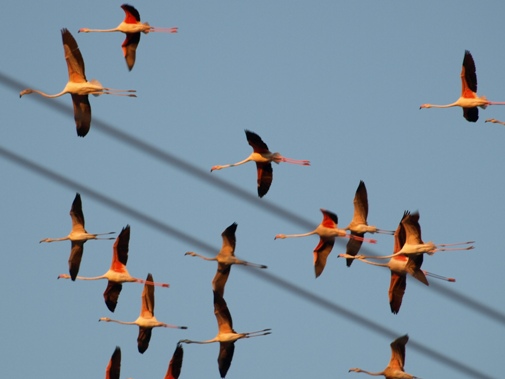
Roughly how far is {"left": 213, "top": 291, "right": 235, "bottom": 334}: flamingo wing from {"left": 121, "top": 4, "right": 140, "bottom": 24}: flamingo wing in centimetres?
865

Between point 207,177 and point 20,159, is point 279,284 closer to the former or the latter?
point 207,177

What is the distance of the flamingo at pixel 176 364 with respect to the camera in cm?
3875

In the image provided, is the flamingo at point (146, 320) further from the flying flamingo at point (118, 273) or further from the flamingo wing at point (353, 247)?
the flamingo wing at point (353, 247)

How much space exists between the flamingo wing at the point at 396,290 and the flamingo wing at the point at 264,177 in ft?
15.3

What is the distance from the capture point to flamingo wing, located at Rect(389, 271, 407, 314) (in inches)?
1452

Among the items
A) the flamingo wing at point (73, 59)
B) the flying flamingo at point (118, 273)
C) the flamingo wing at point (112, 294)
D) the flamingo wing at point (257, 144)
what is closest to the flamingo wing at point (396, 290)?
the flamingo wing at point (257, 144)

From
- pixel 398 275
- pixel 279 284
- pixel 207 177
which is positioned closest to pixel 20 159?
pixel 207 177

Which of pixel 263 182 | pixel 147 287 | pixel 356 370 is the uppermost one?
pixel 263 182

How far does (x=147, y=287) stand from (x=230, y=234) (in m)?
4.80

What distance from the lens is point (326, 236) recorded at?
3756 cm

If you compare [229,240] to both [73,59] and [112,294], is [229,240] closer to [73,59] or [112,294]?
[112,294]

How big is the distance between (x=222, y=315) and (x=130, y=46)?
871 centimetres

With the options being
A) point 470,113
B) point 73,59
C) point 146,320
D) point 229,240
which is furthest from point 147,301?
point 470,113

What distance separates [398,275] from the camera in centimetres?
3759
